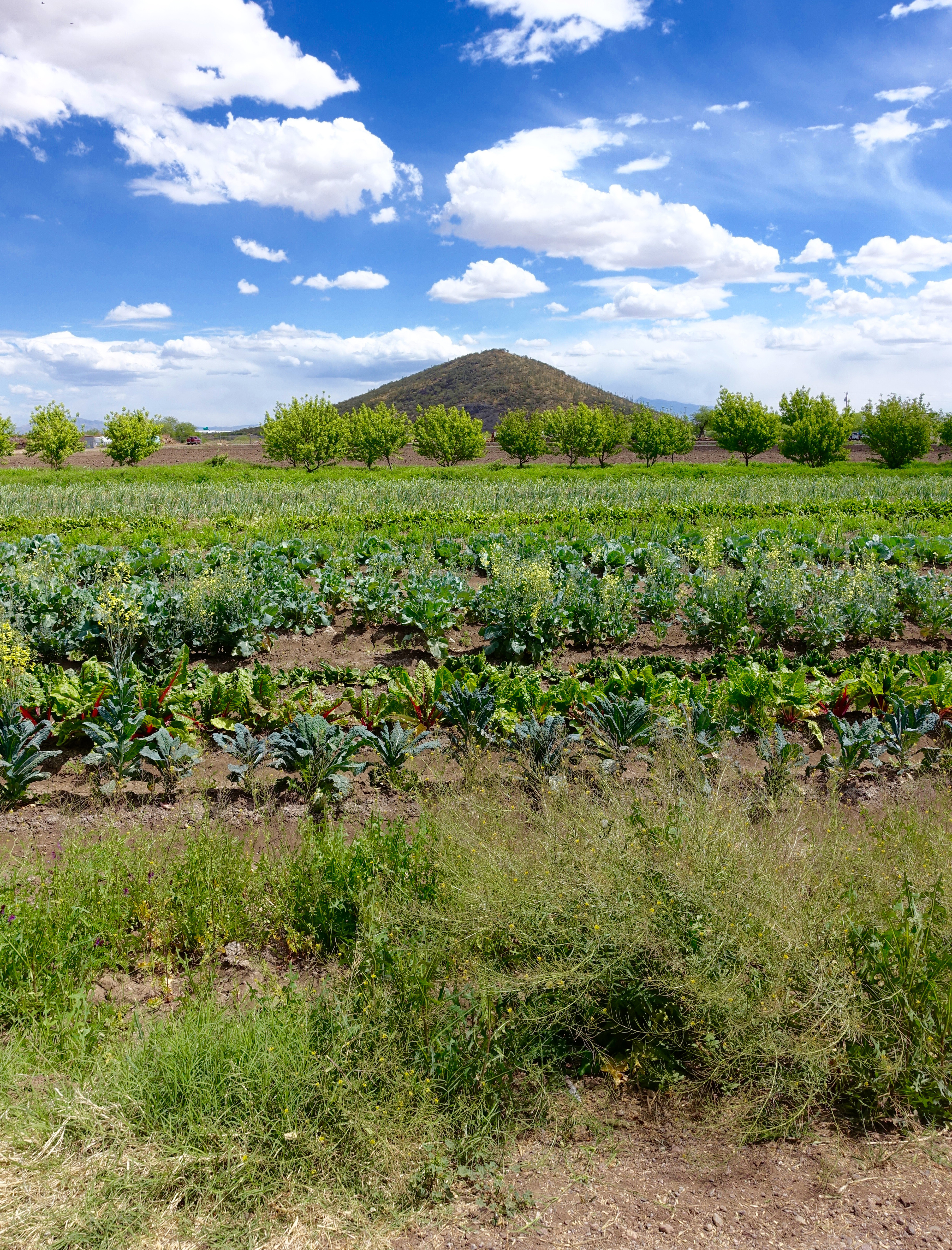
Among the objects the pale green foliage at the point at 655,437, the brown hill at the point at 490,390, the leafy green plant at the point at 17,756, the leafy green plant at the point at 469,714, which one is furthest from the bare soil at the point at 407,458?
the leafy green plant at the point at 17,756

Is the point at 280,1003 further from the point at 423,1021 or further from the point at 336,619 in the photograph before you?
the point at 336,619

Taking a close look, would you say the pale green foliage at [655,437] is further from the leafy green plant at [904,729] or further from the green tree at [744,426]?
the leafy green plant at [904,729]

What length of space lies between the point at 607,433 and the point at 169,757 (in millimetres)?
61035

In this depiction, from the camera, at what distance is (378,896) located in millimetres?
3672

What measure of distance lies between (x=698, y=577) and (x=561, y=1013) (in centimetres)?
740

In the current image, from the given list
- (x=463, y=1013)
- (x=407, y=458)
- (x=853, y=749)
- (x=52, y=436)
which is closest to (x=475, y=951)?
(x=463, y=1013)

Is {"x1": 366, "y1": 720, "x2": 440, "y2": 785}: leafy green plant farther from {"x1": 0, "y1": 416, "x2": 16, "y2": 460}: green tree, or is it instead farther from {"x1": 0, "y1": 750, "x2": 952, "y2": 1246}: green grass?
{"x1": 0, "y1": 416, "x2": 16, "y2": 460}: green tree

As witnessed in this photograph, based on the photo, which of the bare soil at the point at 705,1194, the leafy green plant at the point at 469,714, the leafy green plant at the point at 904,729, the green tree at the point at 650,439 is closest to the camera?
the bare soil at the point at 705,1194

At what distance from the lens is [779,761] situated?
535cm

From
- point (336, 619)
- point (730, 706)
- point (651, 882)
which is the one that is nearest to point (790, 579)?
point (730, 706)

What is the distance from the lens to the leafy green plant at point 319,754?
16.9 ft

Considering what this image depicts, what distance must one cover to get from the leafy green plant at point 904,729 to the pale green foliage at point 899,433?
55043mm

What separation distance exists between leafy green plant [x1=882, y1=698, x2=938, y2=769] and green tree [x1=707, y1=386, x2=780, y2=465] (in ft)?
180

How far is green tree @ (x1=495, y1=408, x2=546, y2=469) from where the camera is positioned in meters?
60.9
